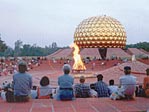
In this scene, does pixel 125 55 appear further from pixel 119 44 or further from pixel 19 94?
pixel 19 94

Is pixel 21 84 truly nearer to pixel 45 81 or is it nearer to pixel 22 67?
pixel 22 67

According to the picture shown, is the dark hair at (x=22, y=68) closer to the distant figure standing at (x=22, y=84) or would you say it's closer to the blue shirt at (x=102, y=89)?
the distant figure standing at (x=22, y=84)

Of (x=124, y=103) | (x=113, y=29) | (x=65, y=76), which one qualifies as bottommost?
(x=124, y=103)

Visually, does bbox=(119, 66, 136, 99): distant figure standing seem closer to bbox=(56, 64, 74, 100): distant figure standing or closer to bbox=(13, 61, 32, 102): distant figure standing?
bbox=(56, 64, 74, 100): distant figure standing

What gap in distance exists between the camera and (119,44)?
60438mm

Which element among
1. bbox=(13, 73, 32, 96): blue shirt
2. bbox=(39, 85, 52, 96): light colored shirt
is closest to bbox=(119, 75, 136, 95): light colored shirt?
bbox=(39, 85, 52, 96): light colored shirt

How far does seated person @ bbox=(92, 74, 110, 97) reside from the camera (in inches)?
379

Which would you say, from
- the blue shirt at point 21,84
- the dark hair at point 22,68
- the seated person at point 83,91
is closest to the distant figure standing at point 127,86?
the seated person at point 83,91

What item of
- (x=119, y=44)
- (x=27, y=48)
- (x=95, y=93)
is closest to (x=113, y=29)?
(x=119, y=44)

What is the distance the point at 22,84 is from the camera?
8.62 meters

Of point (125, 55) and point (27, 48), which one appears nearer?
point (125, 55)

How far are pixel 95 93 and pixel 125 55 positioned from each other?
46.1 metres

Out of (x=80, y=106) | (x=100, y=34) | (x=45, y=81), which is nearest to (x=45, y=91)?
(x=45, y=81)

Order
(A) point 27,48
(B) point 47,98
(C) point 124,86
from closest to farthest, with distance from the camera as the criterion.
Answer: (C) point 124,86 → (B) point 47,98 → (A) point 27,48
